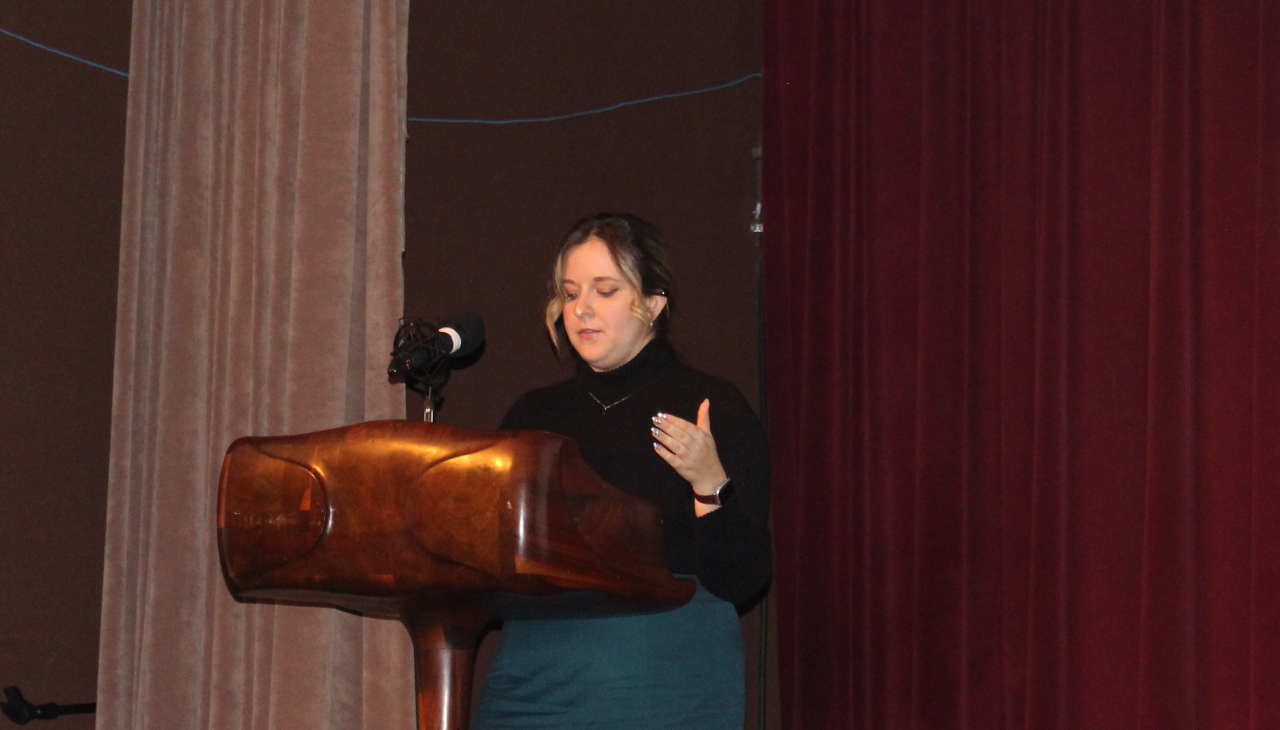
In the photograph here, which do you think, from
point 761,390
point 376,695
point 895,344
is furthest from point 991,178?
point 376,695

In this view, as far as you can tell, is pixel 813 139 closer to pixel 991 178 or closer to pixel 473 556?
pixel 991 178

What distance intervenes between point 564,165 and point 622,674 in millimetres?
1397

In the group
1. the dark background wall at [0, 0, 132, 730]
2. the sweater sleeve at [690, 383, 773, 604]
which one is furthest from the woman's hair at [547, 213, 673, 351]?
the dark background wall at [0, 0, 132, 730]

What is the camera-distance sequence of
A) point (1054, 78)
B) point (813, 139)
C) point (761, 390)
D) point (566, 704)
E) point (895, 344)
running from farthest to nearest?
point (761, 390) < point (813, 139) < point (895, 344) < point (1054, 78) < point (566, 704)

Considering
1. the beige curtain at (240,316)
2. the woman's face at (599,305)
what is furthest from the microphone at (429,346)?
the beige curtain at (240,316)

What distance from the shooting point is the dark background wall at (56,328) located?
2.62 metres

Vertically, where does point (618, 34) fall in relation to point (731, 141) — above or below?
above

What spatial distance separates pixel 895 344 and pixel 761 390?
0.48 m

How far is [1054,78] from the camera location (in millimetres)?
2148

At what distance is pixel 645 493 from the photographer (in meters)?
1.86

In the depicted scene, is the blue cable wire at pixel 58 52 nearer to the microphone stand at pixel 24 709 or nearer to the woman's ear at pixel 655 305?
the microphone stand at pixel 24 709

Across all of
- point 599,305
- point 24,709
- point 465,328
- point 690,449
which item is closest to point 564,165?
point 599,305

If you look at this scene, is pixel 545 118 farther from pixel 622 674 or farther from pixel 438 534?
pixel 438 534

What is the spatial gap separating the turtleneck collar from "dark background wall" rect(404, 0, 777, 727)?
697mm
